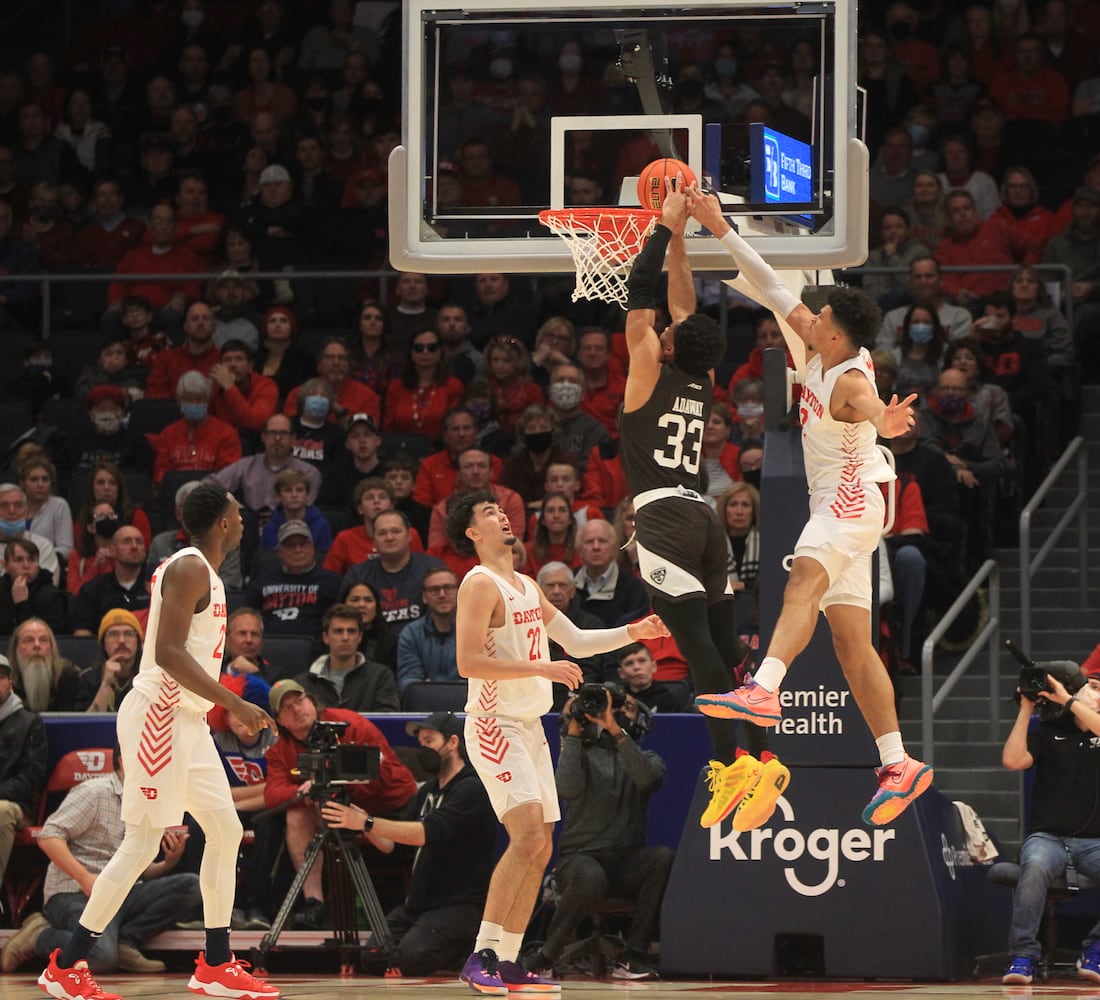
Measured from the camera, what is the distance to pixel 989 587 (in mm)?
13891

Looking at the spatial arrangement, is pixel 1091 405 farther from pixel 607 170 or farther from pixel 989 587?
pixel 607 170

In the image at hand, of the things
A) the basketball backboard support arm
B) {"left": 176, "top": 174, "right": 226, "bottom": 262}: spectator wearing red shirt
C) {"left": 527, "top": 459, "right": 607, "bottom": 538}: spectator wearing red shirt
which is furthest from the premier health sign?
{"left": 176, "top": 174, "right": 226, "bottom": 262}: spectator wearing red shirt

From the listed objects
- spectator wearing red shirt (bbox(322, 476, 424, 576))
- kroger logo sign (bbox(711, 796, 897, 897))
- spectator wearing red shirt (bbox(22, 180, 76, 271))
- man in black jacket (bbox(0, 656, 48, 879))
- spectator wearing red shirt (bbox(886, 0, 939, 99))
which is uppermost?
spectator wearing red shirt (bbox(886, 0, 939, 99))

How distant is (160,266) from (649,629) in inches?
379

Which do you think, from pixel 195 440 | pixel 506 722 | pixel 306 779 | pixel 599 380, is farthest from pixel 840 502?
pixel 195 440

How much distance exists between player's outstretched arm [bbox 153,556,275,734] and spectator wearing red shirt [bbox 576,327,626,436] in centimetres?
653

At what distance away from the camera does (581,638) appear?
9922 millimetres

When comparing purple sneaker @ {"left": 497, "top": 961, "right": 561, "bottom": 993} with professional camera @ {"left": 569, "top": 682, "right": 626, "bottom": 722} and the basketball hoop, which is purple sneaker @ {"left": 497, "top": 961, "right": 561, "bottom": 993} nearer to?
professional camera @ {"left": 569, "top": 682, "right": 626, "bottom": 722}

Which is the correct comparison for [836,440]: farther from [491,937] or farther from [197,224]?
[197,224]

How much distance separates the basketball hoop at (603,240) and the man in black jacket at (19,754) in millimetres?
4768

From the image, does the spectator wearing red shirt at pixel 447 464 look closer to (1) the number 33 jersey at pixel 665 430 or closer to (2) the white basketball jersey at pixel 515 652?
(2) the white basketball jersey at pixel 515 652

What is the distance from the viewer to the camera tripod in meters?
11.1

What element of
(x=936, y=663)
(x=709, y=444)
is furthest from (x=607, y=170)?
(x=936, y=663)

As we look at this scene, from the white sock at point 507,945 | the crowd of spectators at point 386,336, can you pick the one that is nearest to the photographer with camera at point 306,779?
the crowd of spectators at point 386,336
